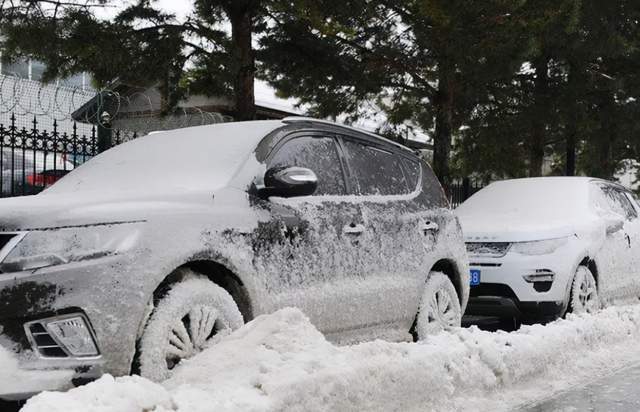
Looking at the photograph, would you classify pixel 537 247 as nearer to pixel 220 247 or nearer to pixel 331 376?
pixel 331 376

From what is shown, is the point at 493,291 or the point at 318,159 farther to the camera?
the point at 493,291

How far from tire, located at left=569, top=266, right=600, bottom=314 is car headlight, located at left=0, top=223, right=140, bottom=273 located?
216 inches

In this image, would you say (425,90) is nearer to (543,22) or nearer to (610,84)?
(543,22)

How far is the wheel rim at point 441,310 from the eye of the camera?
20.4 ft

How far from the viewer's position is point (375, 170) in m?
5.99

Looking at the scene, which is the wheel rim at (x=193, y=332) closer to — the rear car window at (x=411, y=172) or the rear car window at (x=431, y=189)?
the rear car window at (x=411, y=172)

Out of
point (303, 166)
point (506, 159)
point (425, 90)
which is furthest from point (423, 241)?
point (506, 159)

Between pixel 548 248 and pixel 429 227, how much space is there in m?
2.26

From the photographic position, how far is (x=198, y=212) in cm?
428

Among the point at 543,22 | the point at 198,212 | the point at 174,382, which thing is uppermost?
the point at 543,22

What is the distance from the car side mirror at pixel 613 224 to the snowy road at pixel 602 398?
329cm

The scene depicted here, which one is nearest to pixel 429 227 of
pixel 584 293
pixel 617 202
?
pixel 584 293

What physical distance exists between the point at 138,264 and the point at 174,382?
1.87 ft

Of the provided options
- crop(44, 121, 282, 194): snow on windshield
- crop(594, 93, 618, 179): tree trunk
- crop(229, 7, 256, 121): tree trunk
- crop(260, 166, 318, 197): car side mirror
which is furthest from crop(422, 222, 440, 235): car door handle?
crop(594, 93, 618, 179): tree trunk
